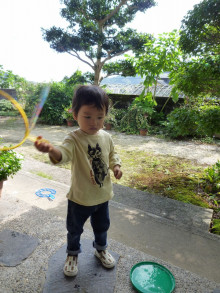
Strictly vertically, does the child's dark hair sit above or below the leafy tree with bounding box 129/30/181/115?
below

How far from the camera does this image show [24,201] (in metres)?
2.81

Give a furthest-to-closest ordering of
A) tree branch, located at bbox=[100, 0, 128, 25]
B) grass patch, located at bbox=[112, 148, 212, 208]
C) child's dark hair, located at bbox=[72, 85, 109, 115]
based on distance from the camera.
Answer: tree branch, located at bbox=[100, 0, 128, 25], grass patch, located at bbox=[112, 148, 212, 208], child's dark hair, located at bbox=[72, 85, 109, 115]

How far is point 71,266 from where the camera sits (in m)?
1.68

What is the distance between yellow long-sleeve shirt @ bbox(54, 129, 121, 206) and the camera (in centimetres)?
152

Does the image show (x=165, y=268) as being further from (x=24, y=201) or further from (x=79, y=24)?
(x=79, y=24)

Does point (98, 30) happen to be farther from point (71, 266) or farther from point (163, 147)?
point (71, 266)

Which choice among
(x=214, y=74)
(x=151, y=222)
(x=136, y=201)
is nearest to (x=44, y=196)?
(x=136, y=201)

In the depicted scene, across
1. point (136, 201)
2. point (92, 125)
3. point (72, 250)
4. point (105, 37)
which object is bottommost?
point (136, 201)

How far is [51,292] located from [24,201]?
1528mm

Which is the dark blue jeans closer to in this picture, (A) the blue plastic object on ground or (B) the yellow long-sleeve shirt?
(B) the yellow long-sleeve shirt

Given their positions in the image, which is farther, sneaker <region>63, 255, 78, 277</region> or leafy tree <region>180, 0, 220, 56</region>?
leafy tree <region>180, 0, 220, 56</region>

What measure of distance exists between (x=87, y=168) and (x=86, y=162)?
0.05m

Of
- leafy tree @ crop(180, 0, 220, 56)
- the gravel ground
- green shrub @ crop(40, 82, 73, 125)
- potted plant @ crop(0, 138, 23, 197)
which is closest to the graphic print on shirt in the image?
the gravel ground

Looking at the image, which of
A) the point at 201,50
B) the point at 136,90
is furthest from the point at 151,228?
the point at 136,90
